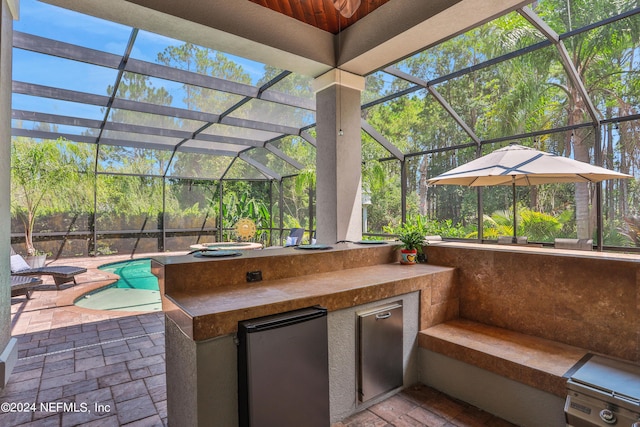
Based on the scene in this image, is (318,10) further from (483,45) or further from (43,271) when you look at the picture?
(43,271)

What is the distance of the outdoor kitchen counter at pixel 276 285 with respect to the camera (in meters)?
1.96

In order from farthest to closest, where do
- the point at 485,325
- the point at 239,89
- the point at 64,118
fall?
the point at 64,118, the point at 239,89, the point at 485,325

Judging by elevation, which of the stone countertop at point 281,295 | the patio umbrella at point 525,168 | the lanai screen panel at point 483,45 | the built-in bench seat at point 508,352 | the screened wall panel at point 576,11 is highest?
the screened wall panel at point 576,11

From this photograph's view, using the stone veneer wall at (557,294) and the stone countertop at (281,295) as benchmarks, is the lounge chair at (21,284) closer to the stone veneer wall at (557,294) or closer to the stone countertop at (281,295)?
the stone countertop at (281,295)

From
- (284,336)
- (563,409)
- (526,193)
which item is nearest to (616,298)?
(563,409)

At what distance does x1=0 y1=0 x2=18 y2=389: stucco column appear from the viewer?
3057mm

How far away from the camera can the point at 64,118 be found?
748 centimetres

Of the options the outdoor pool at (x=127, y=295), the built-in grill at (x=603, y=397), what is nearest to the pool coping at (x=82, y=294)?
the outdoor pool at (x=127, y=295)

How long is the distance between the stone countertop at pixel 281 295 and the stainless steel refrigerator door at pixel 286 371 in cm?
9

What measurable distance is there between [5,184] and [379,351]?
3.84 meters

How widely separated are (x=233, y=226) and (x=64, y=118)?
6476 millimetres

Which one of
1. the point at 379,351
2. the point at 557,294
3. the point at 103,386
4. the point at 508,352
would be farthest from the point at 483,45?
the point at 103,386

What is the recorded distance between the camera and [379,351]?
2.70 metres

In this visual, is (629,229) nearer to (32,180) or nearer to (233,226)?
(233,226)
